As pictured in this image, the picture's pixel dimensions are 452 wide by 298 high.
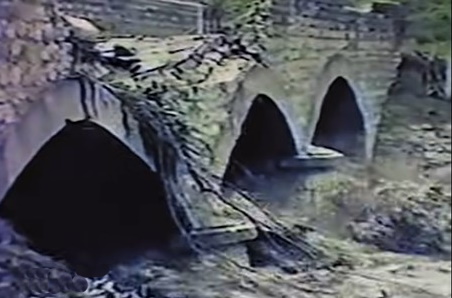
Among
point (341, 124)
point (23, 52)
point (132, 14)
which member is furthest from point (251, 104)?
point (23, 52)

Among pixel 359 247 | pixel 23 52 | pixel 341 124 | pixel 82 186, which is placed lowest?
pixel 359 247

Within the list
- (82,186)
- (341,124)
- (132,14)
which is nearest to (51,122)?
(82,186)

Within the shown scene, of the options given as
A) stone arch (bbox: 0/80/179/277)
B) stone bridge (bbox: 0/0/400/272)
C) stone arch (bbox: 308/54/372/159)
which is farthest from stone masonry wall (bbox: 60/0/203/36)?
stone arch (bbox: 308/54/372/159)

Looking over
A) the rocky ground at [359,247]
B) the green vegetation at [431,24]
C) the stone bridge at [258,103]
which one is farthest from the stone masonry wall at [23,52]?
the green vegetation at [431,24]

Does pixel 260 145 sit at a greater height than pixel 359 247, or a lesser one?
greater

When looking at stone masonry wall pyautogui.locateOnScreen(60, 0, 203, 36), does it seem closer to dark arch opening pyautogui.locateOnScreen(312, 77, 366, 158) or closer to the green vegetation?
dark arch opening pyautogui.locateOnScreen(312, 77, 366, 158)

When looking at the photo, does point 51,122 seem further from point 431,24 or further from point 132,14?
point 431,24

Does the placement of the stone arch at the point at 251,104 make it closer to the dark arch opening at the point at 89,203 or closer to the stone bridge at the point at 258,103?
the stone bridge at the point at 258,103
